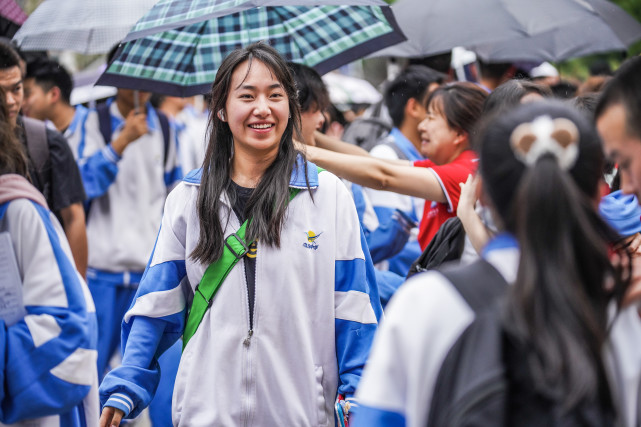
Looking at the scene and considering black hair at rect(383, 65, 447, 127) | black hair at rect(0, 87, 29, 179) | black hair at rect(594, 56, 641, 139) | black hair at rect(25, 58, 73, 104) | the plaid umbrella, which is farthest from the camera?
black hair at rect(25, 58, 73, 104)

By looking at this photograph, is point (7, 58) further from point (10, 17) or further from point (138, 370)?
point (138, 370)

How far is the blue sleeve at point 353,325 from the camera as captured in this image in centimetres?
360

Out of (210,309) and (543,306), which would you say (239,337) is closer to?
(210,309)

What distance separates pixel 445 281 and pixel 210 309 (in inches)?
67.6

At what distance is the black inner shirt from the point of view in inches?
142

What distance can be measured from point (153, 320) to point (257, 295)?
478mm

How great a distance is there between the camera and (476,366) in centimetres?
198

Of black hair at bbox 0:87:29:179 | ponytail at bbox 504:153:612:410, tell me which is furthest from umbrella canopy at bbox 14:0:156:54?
ponytail at bbox 504:153:612:410

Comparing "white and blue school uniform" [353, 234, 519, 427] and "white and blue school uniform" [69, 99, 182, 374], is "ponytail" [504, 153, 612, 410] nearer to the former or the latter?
"white and blue school uniform" [353, 234, 519, 427]

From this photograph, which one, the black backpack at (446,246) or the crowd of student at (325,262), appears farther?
the black backpack at (446,246)

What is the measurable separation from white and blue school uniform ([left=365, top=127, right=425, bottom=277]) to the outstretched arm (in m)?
1.12

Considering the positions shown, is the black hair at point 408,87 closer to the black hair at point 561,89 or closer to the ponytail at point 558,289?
the black hair at point 561,89

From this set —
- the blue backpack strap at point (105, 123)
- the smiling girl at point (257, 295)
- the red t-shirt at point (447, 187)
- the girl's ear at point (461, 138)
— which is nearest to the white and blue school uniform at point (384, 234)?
the red t-shirt at point (447, 187)

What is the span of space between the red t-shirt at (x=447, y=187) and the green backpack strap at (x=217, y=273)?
1264mm
